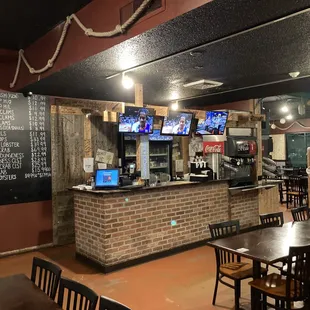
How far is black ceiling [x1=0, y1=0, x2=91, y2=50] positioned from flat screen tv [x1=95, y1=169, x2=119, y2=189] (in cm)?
206

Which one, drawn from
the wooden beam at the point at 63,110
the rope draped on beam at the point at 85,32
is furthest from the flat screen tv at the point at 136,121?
the rope draped on beam at the point at 85,32

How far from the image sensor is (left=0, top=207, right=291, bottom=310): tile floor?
363cm

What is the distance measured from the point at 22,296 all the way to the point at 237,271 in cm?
216

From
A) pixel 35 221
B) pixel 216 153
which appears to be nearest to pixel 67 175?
pixel 35 221

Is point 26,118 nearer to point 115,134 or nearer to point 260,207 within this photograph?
point 115,134

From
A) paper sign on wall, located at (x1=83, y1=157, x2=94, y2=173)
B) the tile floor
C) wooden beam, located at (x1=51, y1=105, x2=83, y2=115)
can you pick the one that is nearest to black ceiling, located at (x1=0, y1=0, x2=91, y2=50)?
wooden beam, located at (x1=51, y1=105, x2=83, y2=115)

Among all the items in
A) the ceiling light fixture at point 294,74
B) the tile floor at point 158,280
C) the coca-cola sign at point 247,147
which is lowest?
the tile floor at point 158,280

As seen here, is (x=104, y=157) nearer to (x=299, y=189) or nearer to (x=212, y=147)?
(x=212, y=147)

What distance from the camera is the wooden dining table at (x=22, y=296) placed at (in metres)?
1.92

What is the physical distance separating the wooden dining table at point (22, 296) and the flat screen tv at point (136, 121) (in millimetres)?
3466

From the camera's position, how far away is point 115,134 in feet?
22.2

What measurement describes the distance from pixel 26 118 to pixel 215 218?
3.79 metres

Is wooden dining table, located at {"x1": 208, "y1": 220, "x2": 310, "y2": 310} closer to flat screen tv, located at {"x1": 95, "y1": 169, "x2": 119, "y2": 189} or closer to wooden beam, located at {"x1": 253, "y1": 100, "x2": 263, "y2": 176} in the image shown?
flat screen tv, located at {"x1": 95, "y1": 169, "x2": 119, "y2": 189}

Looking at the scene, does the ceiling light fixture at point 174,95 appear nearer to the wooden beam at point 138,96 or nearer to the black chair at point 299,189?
the wooden beam at point 138,96
